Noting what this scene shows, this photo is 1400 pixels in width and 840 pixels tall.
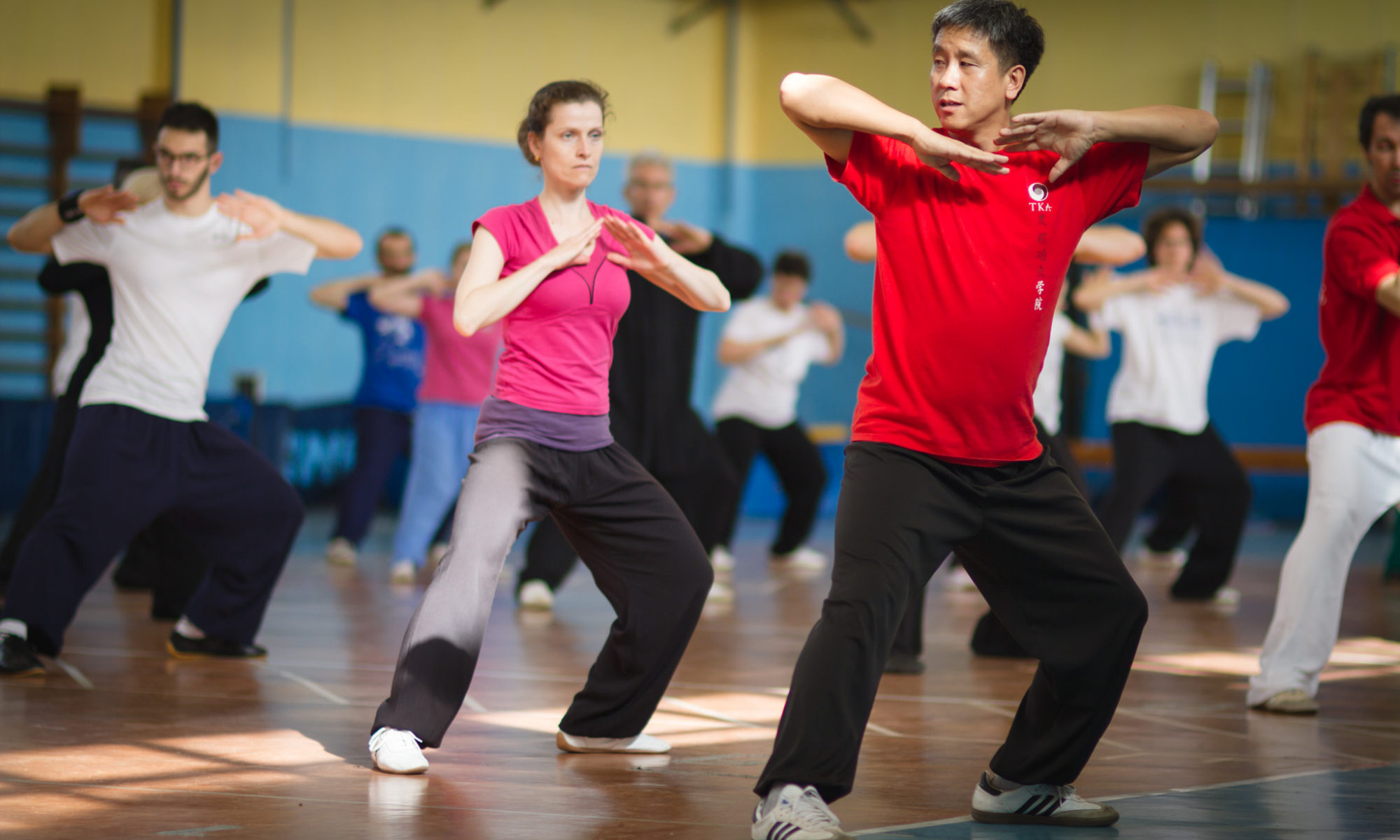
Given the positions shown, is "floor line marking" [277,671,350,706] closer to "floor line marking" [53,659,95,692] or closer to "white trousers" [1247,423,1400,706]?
"floor line marking" [53,659,95,692]

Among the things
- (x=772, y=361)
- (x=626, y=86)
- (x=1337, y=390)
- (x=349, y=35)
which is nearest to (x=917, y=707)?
(x=1337, y=390)

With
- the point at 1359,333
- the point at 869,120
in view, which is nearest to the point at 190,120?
the point at 869,120

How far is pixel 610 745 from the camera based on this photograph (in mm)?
3627

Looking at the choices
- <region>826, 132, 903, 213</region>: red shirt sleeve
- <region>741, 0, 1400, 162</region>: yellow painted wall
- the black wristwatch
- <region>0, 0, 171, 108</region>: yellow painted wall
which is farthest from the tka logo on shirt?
<region>741, 0, 1400, 162</region>: yellow painted wall

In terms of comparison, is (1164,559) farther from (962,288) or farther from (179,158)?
(962,288)

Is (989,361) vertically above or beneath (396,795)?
above

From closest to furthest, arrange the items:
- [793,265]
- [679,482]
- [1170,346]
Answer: [679,482] → [1170,346] → [793,265]

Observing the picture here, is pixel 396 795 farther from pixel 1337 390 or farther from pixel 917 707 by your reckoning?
pixel 1337 390

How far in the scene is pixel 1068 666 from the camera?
2.89 m

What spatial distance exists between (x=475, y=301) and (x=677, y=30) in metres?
11.9

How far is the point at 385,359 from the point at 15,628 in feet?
13.9

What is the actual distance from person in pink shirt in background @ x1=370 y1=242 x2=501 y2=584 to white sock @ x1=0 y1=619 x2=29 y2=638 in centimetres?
325

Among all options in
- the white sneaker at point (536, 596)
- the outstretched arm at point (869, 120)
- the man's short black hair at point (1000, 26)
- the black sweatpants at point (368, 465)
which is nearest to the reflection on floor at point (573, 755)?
the white sneaker at point (536, 596)

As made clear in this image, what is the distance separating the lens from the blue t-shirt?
8.67 m
